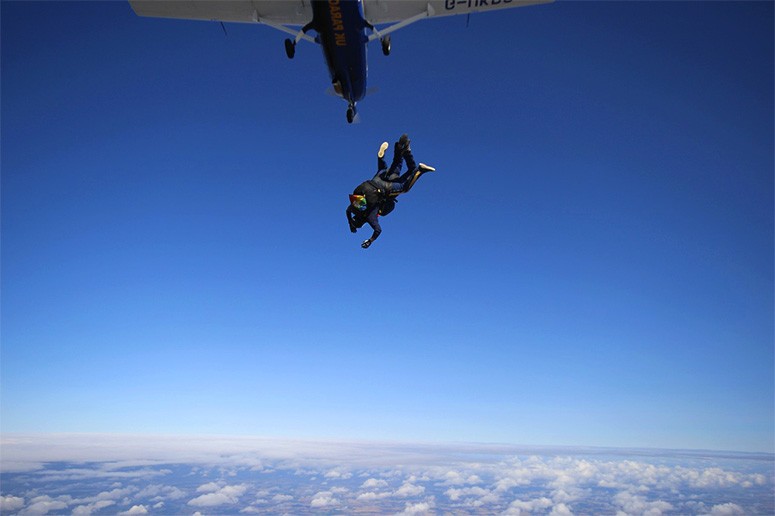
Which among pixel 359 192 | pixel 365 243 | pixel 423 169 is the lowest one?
pixel 365 243

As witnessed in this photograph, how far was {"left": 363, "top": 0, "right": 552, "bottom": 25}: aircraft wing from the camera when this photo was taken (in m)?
22.2

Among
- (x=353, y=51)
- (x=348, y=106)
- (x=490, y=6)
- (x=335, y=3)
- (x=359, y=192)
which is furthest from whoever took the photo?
(x=490, y=6)

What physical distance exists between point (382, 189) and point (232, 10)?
19.5m

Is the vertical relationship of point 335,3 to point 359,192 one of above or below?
above

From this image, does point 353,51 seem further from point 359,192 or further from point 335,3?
point 359,192

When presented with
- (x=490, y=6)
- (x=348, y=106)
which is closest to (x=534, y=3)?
A: (x=490, y=6)

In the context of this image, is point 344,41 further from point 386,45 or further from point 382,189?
point 382,189

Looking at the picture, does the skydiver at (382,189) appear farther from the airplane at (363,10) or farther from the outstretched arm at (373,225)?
the airplane at (363,10)

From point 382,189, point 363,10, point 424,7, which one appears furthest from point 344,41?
point 382,189

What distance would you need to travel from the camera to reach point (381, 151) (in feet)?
31.5

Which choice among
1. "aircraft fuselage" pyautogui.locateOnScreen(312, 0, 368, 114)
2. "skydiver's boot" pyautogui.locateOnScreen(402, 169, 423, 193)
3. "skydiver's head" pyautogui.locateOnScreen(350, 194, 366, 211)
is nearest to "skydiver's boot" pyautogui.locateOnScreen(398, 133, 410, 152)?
"skydiver's boot" pyautogui.locateOnScreen(402, 169, 423, 193)

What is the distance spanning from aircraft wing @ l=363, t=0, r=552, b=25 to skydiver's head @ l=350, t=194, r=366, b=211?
16263mm

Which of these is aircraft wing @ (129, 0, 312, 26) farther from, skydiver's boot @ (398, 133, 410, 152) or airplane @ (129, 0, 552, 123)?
skydiver's boot @ (398, 133, 410, 152)

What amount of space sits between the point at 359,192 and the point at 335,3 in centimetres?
985
